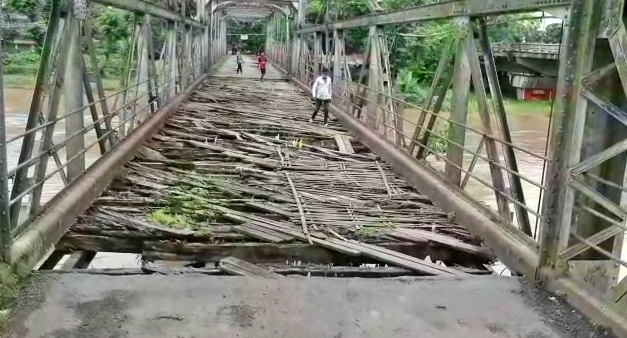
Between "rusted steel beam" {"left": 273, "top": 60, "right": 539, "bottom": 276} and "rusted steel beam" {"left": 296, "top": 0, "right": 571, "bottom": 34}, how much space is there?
1.69 meters

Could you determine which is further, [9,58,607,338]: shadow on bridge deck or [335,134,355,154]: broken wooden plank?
[335,134,355,154]: broken wooden plank

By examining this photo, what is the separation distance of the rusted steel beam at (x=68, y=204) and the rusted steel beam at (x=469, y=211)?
3.37 meters

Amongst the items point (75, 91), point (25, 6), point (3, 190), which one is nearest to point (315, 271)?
point (3, 190)

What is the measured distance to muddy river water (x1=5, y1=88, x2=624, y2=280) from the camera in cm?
1568

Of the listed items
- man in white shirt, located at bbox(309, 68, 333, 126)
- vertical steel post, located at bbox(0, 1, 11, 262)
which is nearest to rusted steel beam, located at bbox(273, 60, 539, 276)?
man in white shirt, located at bbox(309, 68, 333, 126)

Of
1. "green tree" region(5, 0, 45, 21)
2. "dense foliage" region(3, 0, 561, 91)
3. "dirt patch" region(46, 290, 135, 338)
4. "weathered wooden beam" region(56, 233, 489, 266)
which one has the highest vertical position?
"green tree" region(5, 0, 45, 21)

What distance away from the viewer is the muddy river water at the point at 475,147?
15.7 metres

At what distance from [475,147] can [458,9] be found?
61.3 ft

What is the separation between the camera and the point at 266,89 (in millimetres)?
20250

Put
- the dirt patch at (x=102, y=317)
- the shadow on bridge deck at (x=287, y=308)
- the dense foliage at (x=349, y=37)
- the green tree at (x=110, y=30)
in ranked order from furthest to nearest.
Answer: the green tree at (x=110, y=30)
the dense foliage at (x=349, y=37)
the shadow on bridge deck at (x=287, y=308)
the dirt patch at (x=102, y=317)

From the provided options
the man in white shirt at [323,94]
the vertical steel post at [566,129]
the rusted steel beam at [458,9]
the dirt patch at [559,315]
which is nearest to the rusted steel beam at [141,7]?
the man in white shirt at [323,94]

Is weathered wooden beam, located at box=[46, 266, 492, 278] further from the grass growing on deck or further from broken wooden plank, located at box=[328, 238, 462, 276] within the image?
the grass growing on deck

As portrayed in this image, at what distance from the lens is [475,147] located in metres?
24.3

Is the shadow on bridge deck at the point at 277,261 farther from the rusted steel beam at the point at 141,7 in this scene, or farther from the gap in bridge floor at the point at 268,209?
the rusted steel beam at the point at 141,7
